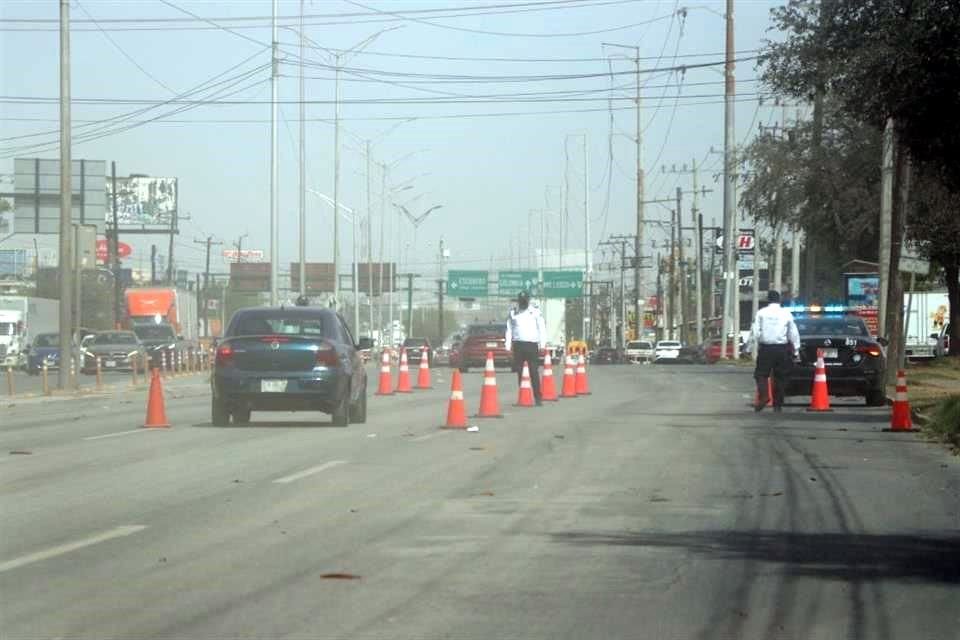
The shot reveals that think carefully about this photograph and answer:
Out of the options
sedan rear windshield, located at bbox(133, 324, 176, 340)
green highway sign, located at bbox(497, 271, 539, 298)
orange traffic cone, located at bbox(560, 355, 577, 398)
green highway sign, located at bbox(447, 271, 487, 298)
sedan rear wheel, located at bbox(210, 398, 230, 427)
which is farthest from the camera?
green highway sign, located at bbox(447, 271, 487, 298)

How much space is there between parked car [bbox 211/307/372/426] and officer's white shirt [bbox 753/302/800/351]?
640 centimetres

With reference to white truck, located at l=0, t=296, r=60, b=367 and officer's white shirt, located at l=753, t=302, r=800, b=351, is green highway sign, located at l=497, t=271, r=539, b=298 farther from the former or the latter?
officer's white shirt, located at l=753, t=302, r=800, b=351

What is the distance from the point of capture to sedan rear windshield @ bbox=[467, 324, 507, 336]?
48903 mm

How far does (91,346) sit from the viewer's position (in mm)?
51812

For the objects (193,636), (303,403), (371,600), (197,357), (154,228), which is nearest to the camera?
(193,636)

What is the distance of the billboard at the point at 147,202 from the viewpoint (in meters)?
92.4

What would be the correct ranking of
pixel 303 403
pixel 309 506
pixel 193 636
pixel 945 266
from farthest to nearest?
pixel 945 266 < pixel 303 403 < pixel 309 506 < pixel 193 636

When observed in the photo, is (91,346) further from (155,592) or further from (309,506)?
(155,592)

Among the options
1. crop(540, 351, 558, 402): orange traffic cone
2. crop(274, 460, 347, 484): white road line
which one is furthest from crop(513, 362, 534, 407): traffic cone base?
crop(274, 460, 347, 484): white road line

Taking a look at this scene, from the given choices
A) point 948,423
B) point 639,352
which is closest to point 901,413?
point 948,423

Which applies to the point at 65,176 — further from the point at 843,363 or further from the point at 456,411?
the point at 843,363

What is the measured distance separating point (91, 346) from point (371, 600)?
45.5 m

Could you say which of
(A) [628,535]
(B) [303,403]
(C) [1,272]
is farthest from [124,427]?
(C) [1,272]

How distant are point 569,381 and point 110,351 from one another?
26.2m
